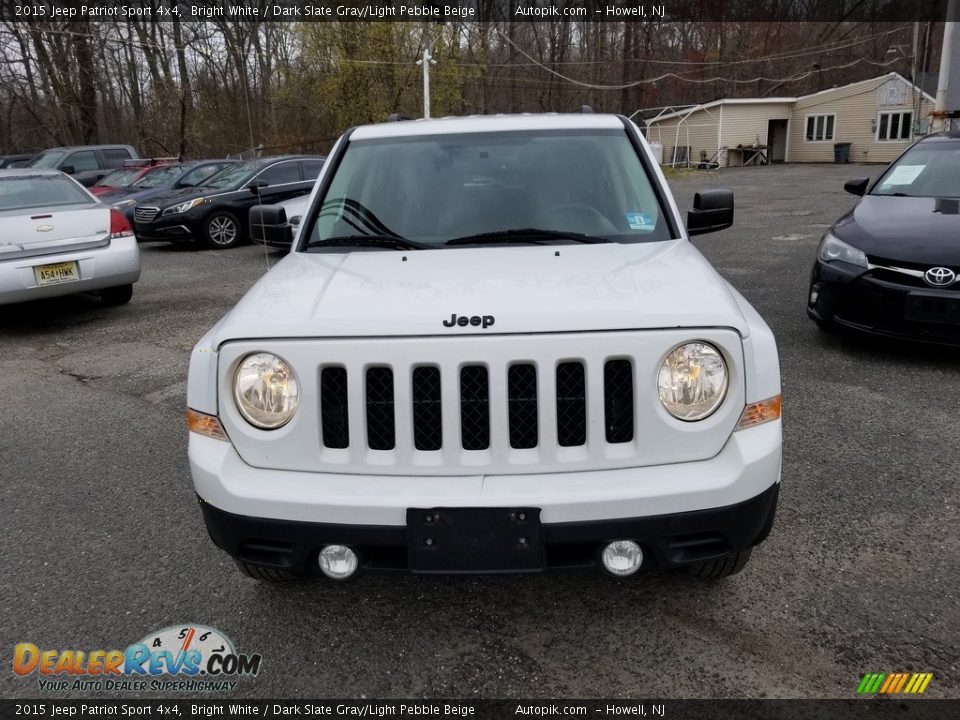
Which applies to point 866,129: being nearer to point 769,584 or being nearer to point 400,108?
point 400,108

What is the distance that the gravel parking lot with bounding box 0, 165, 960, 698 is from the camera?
2.34 meters

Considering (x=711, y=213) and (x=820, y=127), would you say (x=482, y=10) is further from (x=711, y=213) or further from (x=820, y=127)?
(x=711, y=213)

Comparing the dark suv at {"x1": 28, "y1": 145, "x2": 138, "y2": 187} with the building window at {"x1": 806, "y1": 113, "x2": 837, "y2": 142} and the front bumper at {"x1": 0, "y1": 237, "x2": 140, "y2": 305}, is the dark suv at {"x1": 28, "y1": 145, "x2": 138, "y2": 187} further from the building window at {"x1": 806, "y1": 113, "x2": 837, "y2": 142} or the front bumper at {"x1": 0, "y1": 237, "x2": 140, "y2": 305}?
the building window at {"x1": 806, "y1": 113, "x2": 837, "y2": 142}

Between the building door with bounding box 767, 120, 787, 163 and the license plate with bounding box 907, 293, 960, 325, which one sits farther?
the building door with bounding box 767, 120, 787, 163

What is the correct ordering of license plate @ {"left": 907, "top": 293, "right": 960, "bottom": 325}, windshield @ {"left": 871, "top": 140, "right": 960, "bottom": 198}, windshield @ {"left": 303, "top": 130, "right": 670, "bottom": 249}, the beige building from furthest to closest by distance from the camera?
the beige building, windshield @ {"left": 871, "top": 140, "right": 960, "bottom": 198}, license plate @ {"left": 907, "top": 293, "right": 960, "bottom": 325}, windshield @ {"left": 303, "top": 130, "right": 670, "bottom": 249}

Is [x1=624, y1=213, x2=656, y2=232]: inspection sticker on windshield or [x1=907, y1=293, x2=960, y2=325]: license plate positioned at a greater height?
[x1=624, y1=213, x2=656, y2=232]: inspection sticker on windshield

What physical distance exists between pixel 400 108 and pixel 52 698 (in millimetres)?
36684

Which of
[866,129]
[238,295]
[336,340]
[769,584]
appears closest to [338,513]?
[336,340]

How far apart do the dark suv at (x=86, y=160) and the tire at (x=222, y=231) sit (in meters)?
6.54

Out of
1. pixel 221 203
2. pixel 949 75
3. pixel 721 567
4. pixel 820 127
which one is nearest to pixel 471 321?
pixel 721 567

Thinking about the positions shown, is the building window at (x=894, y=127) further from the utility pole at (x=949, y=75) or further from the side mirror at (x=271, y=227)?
the side mirror at (x=271, y=227)

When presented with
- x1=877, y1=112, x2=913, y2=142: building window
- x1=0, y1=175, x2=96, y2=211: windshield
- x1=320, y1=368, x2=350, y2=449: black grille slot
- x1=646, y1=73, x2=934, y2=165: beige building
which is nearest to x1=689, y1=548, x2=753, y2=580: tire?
x1=320, y1=368, x2=350, y2=449: black grille slot

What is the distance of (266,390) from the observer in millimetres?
2227

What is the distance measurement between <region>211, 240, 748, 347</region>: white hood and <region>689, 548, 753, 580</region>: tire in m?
0.78
